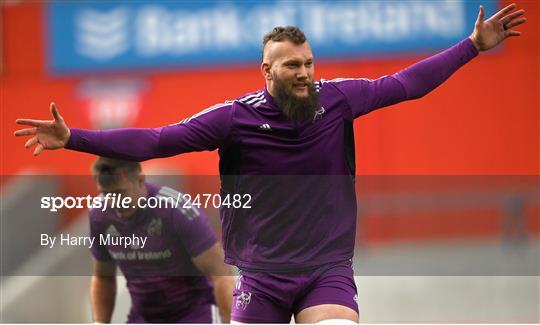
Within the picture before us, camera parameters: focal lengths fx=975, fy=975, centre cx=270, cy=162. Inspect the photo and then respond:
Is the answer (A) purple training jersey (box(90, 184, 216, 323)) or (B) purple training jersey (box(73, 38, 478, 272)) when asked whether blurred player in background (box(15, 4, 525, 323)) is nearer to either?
(B) purple training jersey (box(73, 38, 478, 272))

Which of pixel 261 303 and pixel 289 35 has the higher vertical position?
pixel 289 35

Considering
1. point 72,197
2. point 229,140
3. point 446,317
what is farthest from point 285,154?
point 72,197

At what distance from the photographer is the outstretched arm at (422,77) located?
6.11m

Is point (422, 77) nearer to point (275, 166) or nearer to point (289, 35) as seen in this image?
point (289, 35)

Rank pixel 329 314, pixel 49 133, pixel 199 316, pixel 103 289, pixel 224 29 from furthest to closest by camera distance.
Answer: pixel 224 29, pixel 103 289, pixel 199 316, pixel 49 133, pixel 329 314

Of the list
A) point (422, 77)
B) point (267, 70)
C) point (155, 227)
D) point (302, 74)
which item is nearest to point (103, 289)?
point (155, 227)

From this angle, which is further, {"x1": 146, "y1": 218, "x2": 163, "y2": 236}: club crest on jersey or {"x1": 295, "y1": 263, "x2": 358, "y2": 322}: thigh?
{"x1": 146, "y1": 218, "x2": 163, "y2": 236}: club crest on jersey

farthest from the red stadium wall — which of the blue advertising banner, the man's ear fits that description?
the man's ear

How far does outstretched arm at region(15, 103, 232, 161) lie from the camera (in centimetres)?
570

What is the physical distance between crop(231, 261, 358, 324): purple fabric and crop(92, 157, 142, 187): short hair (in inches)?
69.5

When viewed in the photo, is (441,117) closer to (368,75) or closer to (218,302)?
(368,75)

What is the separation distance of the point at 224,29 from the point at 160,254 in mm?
6946

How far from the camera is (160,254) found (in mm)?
7340

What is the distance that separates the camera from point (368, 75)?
13.3 meters
